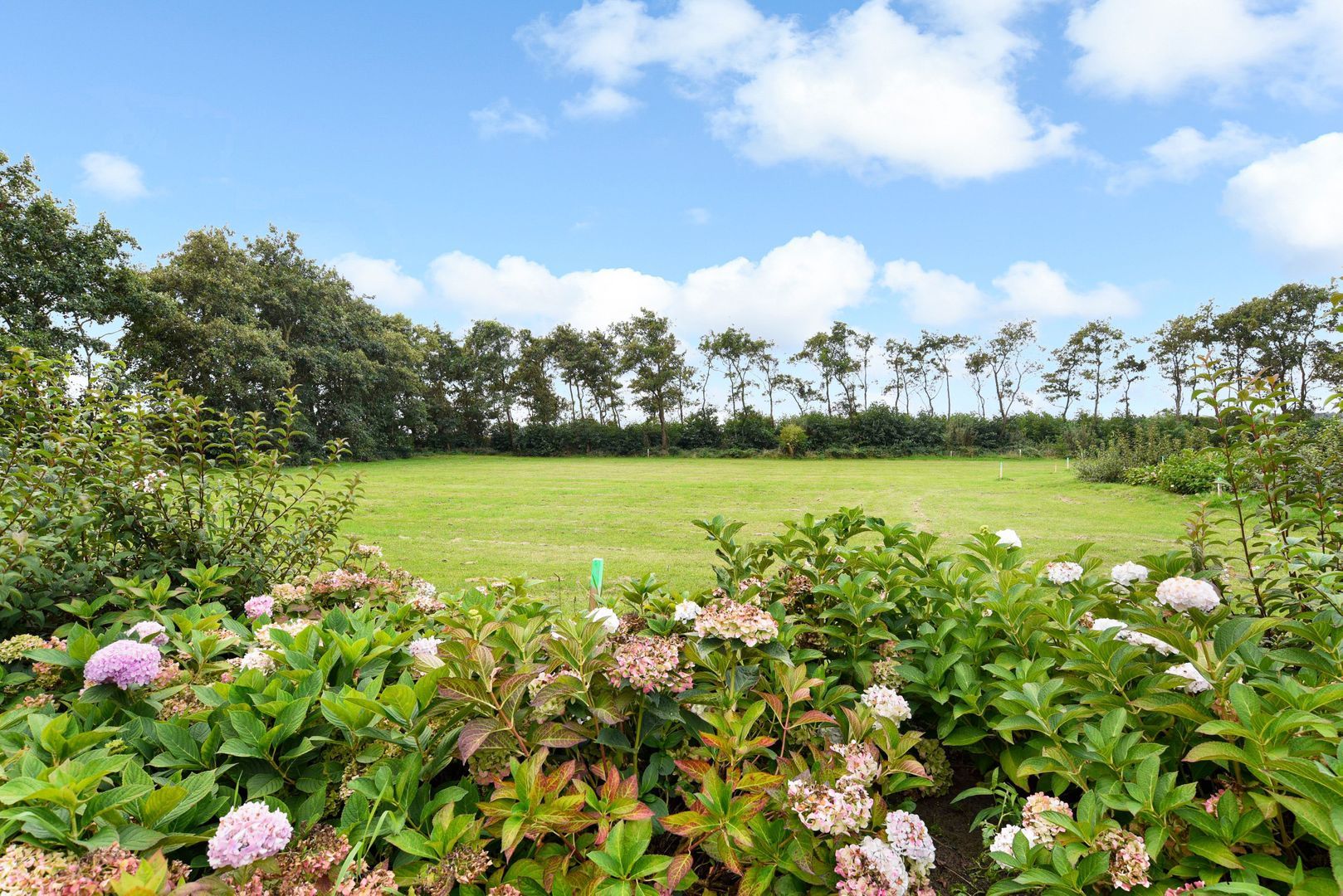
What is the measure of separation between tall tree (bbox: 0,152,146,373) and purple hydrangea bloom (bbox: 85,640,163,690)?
2076 cm

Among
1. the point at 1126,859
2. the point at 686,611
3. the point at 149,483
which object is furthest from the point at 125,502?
the point at 1126,859

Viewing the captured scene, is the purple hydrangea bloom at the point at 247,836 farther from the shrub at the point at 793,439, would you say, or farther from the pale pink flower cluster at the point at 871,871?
the shrub at the point at 793,439

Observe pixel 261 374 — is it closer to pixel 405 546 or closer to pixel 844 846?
pixel 405 546

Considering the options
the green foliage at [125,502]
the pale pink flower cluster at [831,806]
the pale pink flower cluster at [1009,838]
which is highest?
the green foliage at [125,502]

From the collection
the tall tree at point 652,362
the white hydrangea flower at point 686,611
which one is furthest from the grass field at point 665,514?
the tall tree at point 652,362

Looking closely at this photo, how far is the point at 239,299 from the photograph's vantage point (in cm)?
2298

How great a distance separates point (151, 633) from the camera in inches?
57.8

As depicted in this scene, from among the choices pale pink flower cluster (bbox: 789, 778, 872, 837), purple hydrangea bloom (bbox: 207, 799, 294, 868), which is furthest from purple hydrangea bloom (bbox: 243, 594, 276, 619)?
pale pink flower cluster (bbox: 789, 778, 872, 837)

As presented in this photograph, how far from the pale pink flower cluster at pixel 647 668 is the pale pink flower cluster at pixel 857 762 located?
1.05ft

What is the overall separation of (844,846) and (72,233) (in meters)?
24.4

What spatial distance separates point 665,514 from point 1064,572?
8.04 m

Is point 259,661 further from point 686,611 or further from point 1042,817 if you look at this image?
point 1042,817

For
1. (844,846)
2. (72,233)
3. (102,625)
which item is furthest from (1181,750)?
(72,233)

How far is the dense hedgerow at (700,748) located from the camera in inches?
36.9
